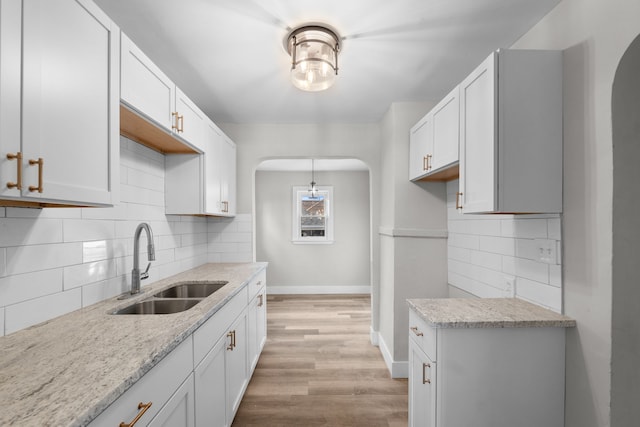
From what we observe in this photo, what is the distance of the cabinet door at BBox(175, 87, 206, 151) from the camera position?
1988mm

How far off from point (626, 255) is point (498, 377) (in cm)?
73

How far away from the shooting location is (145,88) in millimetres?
1577

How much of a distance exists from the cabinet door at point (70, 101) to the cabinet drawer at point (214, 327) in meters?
0.71

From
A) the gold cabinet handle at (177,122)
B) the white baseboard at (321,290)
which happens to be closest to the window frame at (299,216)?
the white baseboard at (321,290)

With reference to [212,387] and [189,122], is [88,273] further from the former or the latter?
[189,122]

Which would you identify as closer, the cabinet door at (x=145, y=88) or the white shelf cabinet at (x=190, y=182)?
the cabinet door at (x=145, y=88)

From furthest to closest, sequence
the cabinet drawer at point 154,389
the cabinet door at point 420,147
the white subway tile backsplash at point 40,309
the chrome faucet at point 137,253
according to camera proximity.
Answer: the cabinet door at point 420,147
the chrome faucet at point 137,253
the white subway tile backsplash at point 40,309
the cabinet drawer at point 154,389

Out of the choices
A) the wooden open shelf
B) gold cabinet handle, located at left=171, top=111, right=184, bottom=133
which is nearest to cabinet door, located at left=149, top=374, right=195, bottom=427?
the wooden open shelf

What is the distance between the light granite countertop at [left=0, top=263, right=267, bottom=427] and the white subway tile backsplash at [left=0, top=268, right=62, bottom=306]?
13 cm

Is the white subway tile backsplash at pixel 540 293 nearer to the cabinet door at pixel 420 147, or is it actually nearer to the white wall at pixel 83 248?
the cabinet door at pixel 420 147

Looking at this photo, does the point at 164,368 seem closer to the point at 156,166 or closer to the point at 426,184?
the point at 156,166

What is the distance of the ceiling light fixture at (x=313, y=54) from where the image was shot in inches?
66.6

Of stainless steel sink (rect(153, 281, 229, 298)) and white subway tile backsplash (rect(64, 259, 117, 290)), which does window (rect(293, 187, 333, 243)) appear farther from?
white subway tile backsplash (rect(64, 259, 117, 290))

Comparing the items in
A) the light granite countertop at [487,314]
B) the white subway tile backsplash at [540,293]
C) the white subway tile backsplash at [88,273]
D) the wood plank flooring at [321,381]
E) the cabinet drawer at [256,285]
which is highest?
the white subway tile backsplash at [88,273]
